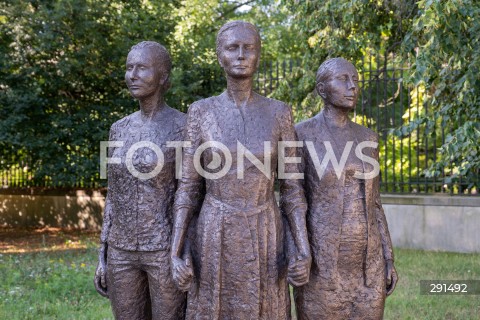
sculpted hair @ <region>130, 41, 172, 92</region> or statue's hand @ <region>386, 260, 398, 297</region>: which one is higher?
sculpted hair @ <region>130, 41, 172, 92</region>

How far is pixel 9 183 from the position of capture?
15719 mm

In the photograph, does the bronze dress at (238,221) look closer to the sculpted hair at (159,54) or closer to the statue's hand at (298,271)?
the statue's hand at (298,271)

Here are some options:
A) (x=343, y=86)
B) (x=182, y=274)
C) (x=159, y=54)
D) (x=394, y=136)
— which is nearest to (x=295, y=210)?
(x=182, y=274)

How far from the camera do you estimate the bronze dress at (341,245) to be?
11.2ft

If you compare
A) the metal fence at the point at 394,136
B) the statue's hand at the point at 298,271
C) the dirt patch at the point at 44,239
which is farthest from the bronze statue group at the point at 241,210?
the dirt patch at the point at 44,239

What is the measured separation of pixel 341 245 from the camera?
3.44 m

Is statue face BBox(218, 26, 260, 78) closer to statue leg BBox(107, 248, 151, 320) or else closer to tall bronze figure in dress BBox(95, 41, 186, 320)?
tall bronze figure in dress BBox(95, 41, 186, 320)

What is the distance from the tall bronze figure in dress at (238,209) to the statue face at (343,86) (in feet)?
1.28

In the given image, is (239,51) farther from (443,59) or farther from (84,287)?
(84,287)

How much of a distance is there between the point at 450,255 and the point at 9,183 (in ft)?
34.9

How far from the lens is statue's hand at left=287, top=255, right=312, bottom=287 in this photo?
3.09m

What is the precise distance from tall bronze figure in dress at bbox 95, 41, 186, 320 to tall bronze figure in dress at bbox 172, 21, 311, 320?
0.27 meters

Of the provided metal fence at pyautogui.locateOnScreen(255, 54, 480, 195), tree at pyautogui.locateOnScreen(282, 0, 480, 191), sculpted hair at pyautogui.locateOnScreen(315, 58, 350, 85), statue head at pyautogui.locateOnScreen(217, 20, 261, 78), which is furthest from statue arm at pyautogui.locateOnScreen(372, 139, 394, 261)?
metal fence at pyautogui.locateOnScreen(255, 54, 480, 195)

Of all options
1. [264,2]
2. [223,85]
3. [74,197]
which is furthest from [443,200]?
[264,2]
